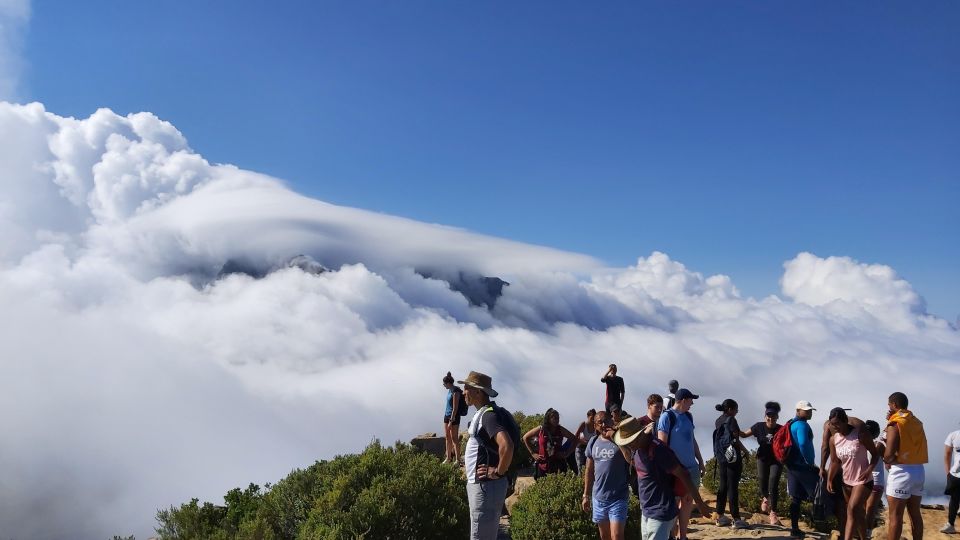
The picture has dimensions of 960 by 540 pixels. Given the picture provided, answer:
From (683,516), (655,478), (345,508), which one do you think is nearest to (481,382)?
(655,478)

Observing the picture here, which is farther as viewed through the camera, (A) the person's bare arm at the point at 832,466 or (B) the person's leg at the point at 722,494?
(B) the person's leg at the point at 722,494

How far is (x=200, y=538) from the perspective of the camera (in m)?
6.70

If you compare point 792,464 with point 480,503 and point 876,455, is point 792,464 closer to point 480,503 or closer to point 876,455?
point 876,455

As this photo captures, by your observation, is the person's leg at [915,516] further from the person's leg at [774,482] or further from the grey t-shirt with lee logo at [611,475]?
the grey t-shirt with lee logo at [611,475]

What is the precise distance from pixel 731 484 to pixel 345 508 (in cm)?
567

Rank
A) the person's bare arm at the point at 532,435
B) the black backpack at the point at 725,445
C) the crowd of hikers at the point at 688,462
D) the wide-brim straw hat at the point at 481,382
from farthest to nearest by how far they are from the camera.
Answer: the person's bare arm at the point at 532,435 → the black backpack at the point at 725,445 → the wide-brim straw hat at the point at 481,382 → the crowd of hikers at the point at 688,462

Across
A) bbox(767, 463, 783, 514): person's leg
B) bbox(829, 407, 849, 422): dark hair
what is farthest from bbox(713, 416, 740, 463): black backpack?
bbox(829, 407, 849, 422): dark hair

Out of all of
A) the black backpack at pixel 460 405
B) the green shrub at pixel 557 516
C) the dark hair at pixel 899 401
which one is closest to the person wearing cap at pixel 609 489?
the green shrub at pixel 557 516

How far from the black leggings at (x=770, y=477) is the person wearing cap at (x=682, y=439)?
6.62 feet

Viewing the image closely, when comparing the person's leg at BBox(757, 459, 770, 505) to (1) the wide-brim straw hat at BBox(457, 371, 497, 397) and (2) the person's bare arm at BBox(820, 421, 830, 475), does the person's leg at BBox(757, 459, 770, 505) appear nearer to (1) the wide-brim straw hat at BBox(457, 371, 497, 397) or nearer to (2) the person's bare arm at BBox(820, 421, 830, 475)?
(2) the person's bare arm at BBox(820, 421, 830, 475)

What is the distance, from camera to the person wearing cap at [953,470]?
8789 millimetres

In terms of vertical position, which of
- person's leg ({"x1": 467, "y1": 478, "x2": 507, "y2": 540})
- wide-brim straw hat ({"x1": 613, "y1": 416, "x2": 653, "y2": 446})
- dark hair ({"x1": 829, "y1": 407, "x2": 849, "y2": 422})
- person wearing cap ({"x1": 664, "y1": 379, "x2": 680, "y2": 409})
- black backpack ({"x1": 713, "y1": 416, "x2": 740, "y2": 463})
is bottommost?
person's leg ({"x1": 467, "y1": 478, "x2": 507, "y2": 540})

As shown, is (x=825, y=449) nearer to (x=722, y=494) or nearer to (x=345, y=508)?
(x=722, y=494)

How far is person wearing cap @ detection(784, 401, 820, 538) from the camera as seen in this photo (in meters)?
7.93
